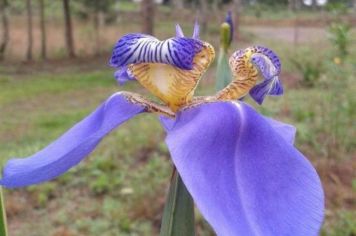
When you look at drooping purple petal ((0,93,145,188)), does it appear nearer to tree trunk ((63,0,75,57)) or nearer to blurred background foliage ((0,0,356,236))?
blurred background foliage ((0,0,356,236))

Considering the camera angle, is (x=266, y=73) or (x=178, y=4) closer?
(x=266, y=73)

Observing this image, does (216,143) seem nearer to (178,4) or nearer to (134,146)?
(134,146)

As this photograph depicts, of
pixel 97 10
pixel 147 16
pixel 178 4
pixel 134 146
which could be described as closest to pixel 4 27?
pixel 97 10

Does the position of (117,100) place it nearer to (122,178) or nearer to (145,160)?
(122,178)

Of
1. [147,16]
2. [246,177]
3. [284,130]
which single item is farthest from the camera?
[147,16]

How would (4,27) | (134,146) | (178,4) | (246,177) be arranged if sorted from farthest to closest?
(178,4) < (4,27) < (134,146) < (246,177)

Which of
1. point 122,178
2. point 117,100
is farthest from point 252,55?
point 122,178

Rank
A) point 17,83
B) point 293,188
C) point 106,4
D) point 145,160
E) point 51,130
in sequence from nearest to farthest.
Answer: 1. point 293,188
2. point 145,160
3. point 51,130
4. point 17,83
5. point 106,4
